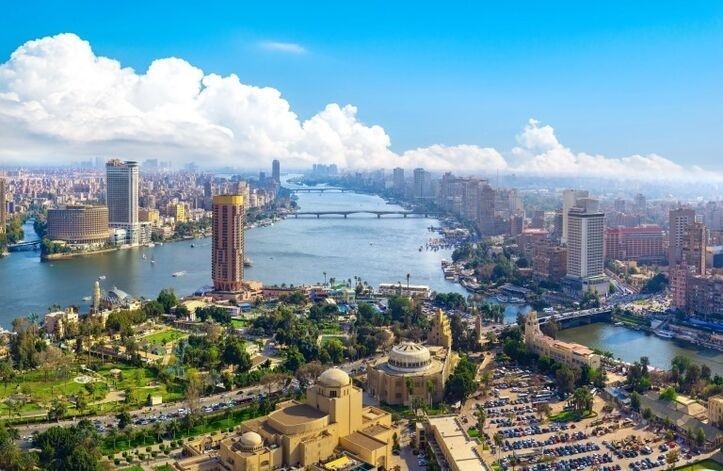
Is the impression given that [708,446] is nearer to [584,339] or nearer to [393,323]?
[584,339]

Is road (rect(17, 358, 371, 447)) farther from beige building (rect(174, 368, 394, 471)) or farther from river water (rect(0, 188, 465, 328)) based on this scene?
river water (rect(0, 188, 465, 328))

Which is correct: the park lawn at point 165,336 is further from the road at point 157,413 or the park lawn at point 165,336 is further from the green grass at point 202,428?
the green grass at point 202,428

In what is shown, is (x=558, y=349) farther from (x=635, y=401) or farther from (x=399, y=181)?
(x=399, y=181)

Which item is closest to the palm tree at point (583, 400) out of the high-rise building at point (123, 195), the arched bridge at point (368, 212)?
the high-rise building at point (123, 195)

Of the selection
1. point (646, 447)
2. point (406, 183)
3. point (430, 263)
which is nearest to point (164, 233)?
point (430, 263)

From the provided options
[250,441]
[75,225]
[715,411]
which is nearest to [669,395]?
[715,411]

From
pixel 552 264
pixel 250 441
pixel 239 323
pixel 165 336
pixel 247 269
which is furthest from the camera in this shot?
pixel 247 269

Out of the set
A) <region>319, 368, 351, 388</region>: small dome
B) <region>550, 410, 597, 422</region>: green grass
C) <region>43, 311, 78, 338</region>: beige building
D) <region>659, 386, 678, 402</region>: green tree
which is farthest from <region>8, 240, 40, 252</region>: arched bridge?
<region>659, 386, 678, 402</region>: green tree
